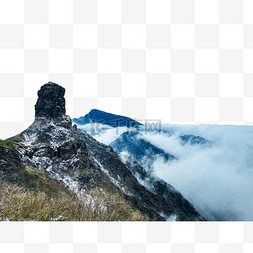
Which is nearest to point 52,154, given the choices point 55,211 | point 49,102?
point 49,102

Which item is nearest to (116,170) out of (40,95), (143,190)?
(143,190)

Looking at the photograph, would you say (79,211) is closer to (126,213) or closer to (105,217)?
(105,217)

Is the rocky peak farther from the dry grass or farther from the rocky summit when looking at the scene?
the dry grass

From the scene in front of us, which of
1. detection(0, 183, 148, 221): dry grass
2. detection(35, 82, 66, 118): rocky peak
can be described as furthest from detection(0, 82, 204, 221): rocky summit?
detection(0, 183, 148, 221): dry grass

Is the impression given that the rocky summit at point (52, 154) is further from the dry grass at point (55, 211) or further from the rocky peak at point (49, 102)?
the dry grass at point (55, 211)

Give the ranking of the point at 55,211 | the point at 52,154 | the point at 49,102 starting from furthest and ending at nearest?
the point at 49,102 < the point at 52,154 < the point at 55,211

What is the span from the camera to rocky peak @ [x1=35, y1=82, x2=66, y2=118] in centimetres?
14388

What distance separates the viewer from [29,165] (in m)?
105

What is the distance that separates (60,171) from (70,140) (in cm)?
3252

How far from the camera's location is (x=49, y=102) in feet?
474

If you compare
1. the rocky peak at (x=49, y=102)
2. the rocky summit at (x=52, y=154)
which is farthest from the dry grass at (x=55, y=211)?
the rocky peak at (x=49, y=102)

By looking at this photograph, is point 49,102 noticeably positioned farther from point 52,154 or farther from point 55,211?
point 55,211

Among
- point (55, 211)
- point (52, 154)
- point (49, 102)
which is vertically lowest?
point (52, 154)

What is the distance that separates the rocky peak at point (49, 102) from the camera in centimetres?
14388
